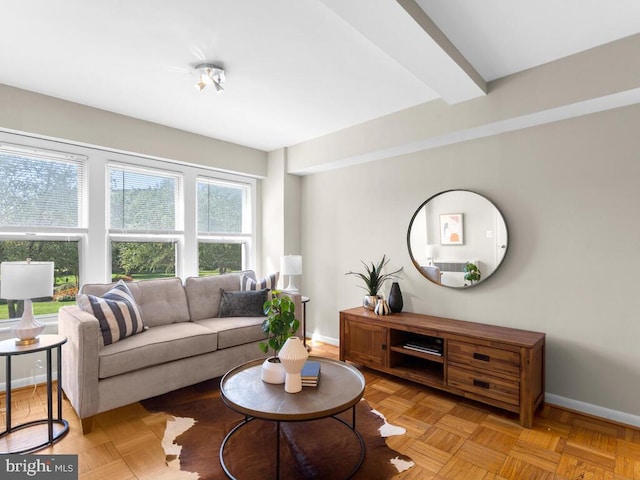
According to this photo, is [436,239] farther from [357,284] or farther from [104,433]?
[104,433]

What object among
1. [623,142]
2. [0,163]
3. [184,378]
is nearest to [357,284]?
[184,378]

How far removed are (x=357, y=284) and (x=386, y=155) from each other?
148 cm

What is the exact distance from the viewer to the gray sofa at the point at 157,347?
7.54 ft

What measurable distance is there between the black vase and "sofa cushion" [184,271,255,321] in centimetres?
166

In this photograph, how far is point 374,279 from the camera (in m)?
3.69

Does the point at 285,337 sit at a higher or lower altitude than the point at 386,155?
lower

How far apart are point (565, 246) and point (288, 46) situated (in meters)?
2.48

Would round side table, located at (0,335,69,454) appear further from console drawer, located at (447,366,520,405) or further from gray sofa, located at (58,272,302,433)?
console drawer, located at (447,366,520,405)

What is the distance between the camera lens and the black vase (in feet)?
11.4

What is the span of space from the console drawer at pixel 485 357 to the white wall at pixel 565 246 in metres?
0.52

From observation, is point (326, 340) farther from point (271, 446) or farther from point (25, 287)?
point (25, 287)

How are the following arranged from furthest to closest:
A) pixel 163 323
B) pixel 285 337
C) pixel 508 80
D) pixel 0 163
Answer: pixel 163 323 → pixel 0 163 → pixel 508 80 → pixel 285 337

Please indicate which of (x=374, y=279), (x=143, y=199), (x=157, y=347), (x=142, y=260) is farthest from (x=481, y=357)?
(x=143, y=199)

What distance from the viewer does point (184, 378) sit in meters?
2.77
